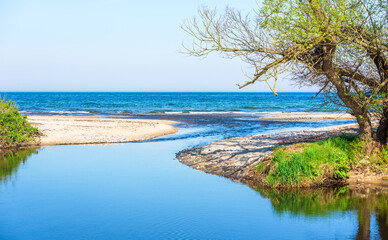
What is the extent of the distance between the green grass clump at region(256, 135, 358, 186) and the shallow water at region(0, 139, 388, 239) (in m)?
0.76

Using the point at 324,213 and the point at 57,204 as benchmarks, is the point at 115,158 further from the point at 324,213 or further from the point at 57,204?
the point at 324,213

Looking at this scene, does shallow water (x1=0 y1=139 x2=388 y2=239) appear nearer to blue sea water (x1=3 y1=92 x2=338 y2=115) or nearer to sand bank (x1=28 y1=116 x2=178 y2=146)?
sand bank (x1=28 y1=116 x2=178 y2=146)

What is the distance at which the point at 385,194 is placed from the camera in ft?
41.2

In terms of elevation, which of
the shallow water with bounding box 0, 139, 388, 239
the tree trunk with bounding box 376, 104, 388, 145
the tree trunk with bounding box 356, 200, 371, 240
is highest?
the tree trunk with bounding box 376, 104, 388, 145

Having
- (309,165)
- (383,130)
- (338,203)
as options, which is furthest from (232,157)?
(383,130)

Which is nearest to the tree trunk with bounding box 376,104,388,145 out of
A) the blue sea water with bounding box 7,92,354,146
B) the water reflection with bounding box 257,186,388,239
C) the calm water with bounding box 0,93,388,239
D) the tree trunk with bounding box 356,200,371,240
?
the blue sea water with bounding box 7,92,354,146

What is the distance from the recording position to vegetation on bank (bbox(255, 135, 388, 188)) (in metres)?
13.4

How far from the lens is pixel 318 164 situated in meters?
13.5

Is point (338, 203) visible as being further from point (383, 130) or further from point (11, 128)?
point (11, 128)

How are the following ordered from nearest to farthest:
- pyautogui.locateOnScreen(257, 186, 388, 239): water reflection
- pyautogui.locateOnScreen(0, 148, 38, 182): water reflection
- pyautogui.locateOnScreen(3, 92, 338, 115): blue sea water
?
pyautogui.locateOnScreen(257, 186, 388, 239): water reflection, pyautogui.locateOnScreen(0, 148, 38, 182): water reflection, pyautogui.locateOnScreen(3, 92, 338, 115): blue sea water

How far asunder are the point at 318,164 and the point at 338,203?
1.91 m

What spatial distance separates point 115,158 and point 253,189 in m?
8.60

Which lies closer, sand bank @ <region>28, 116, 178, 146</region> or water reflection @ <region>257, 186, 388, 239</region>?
water reflection @ <region>257, 186, 388, 239</region>

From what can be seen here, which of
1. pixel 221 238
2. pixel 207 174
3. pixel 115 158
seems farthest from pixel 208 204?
pixel 115 158
